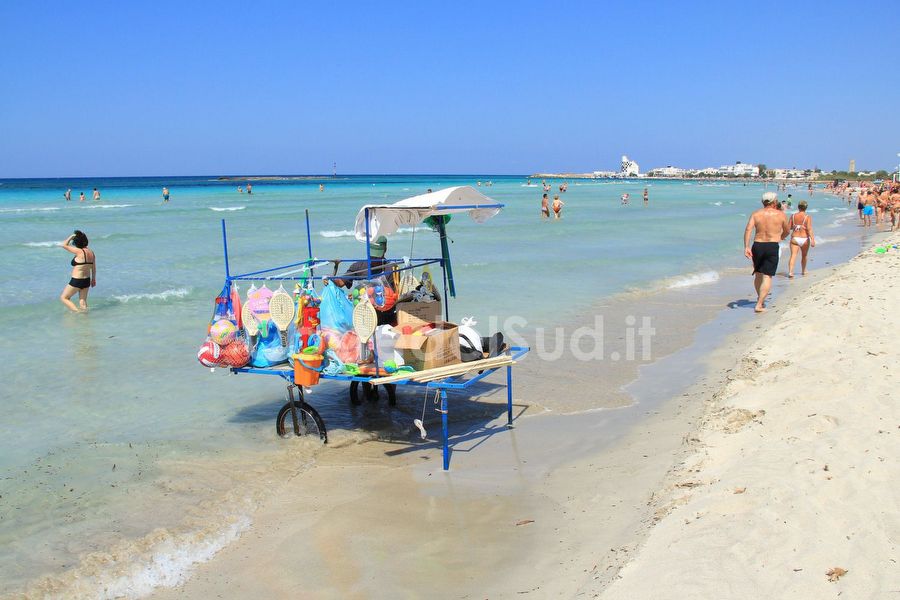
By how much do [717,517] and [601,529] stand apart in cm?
83

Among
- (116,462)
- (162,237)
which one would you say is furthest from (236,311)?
(162,237)

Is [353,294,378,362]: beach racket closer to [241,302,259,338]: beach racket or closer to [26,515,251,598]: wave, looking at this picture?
[241,302,259,338]: beach racket

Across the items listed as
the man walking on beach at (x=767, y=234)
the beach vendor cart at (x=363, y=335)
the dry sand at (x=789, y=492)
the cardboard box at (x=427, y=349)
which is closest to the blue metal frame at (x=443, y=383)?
the beach vendor cart at (x=363, y=335)

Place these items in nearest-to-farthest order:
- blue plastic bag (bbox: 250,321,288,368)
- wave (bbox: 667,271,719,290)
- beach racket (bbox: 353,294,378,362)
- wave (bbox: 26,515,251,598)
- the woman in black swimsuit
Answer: wave (bbox: 26,515,251,598) → beach racket (bbox: 353,294,378,362) → blue plastic bag (bbox: 250,321,288,368) → the woman in black swimsuit → wave (bbox: 667,271,719,290)

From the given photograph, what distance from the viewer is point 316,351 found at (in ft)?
19.8

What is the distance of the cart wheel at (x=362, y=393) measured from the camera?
7340 millimetres

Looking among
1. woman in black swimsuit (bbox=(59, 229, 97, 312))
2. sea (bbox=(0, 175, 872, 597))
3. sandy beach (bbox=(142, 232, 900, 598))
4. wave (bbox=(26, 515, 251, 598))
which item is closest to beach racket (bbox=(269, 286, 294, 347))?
sea (bbox=(0, 175, 872, 597))

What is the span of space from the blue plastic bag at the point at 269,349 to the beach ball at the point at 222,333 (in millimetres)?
239

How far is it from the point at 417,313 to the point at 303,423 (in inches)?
60.2

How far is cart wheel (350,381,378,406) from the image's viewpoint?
7340mm

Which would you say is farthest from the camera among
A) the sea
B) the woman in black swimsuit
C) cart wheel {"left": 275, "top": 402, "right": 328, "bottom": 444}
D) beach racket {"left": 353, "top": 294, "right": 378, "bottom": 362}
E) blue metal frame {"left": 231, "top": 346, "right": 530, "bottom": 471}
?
the woman in black swimsuit

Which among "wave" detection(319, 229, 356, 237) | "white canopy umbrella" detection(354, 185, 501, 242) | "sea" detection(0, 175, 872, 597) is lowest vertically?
"sea" detection(0, 175, 872, 597)

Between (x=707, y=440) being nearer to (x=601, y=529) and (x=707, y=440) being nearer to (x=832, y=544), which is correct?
(x=601, y=529)

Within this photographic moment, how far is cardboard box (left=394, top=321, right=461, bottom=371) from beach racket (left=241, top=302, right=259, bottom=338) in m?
1.32
